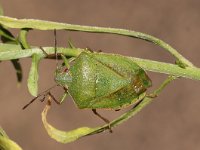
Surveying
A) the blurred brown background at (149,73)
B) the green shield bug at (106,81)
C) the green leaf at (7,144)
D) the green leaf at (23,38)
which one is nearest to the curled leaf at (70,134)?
the green shield bug at (106,81)

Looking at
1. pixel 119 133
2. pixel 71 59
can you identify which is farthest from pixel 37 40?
pixel 71 59

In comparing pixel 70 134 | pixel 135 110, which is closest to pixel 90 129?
pixel 70 134

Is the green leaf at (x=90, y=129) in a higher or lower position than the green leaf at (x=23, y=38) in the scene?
lower

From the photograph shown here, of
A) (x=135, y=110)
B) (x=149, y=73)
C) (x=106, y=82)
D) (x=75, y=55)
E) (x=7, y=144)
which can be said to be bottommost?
(x=149, y=73)

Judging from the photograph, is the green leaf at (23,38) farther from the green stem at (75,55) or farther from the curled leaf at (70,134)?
the curled leaf at (70,134)

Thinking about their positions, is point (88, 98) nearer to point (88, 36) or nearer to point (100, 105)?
point (100, 105)

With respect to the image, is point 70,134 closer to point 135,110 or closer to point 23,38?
point 135,110
